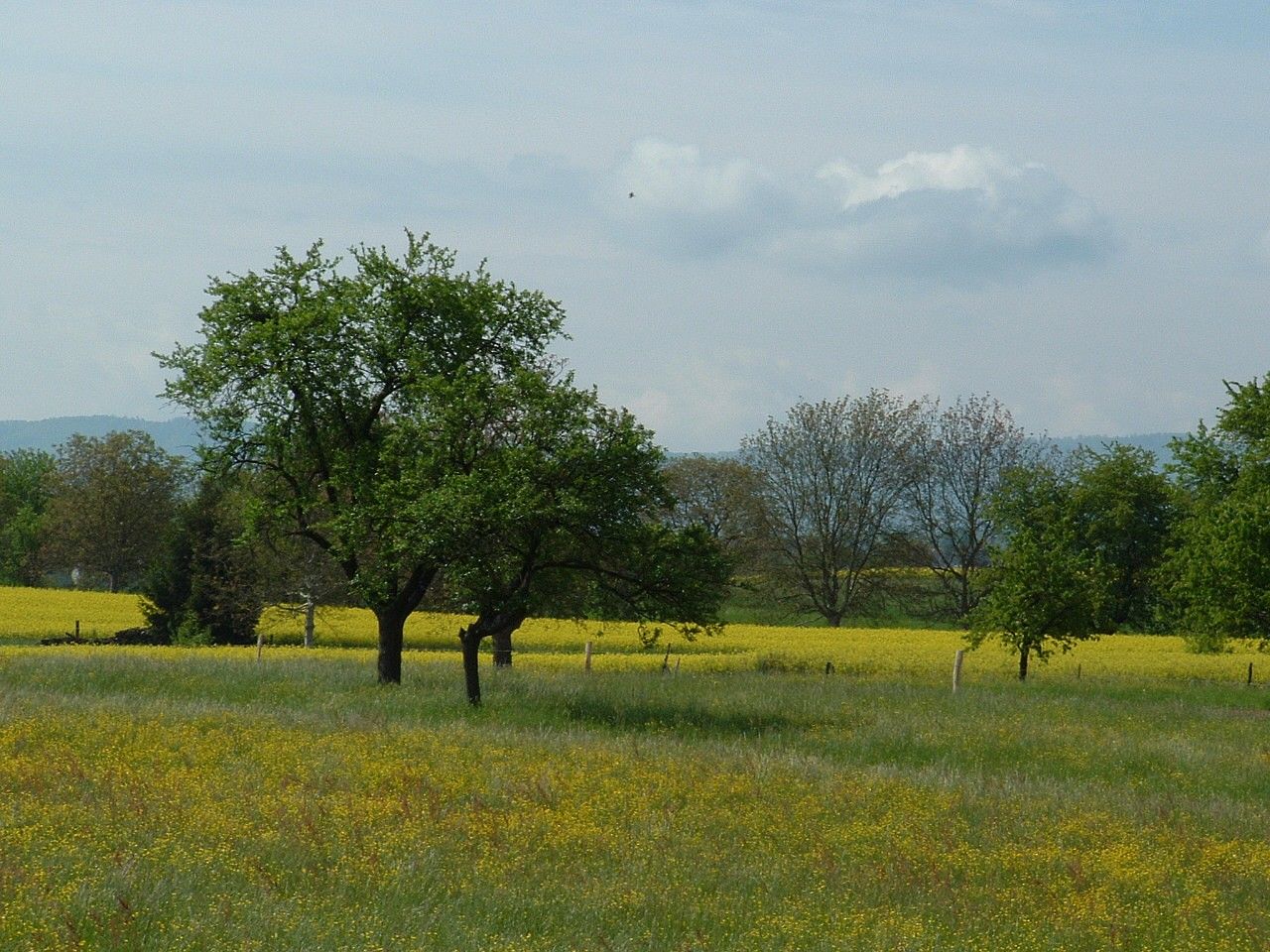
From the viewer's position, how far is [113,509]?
303ft

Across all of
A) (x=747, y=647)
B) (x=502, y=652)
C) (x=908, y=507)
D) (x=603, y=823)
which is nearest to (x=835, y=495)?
(x=908, y=507)

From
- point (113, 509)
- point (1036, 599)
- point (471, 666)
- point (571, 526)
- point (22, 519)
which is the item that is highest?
point (113, 509)

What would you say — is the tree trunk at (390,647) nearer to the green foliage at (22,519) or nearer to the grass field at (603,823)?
the grass field at (603,823)

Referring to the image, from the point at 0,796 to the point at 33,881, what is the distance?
13.1 feet

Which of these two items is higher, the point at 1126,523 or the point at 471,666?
the point at 1126,523

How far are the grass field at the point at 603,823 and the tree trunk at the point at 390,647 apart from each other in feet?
8.10

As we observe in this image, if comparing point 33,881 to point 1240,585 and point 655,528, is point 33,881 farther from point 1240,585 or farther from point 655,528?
point 1240,585

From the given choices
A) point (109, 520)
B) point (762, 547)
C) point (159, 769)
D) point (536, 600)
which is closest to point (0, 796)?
point (159, 769)

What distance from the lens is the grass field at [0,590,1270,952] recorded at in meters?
10.4

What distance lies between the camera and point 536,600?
26781 mm

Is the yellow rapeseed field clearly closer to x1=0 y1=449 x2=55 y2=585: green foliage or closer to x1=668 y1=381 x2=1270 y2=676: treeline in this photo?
x1=668 y1=381 x2=1270 y2=676: treeline

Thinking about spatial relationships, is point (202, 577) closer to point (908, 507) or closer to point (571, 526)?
point (571, 526)

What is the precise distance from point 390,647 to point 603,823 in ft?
58.0

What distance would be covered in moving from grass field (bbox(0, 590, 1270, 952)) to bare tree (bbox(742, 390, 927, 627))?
155 feet
